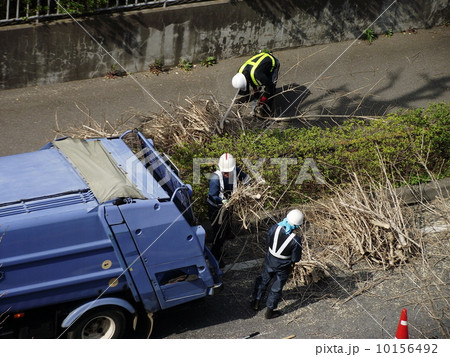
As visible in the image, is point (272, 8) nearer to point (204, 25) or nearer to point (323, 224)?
point (204, 25)

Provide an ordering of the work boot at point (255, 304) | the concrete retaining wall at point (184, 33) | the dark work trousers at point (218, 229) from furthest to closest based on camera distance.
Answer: the concrete retaining wall at point (184, 33), the dark work trousers at point (218, 229), the work boot at point (255, 304)

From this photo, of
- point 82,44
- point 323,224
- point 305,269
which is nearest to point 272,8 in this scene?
point 82,44

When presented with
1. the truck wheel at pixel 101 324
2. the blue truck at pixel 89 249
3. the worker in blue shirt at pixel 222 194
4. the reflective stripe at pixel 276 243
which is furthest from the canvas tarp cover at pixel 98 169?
the reflective stripe at pixel 276 243

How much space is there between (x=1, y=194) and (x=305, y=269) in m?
3.85

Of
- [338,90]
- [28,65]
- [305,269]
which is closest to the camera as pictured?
[305,269]

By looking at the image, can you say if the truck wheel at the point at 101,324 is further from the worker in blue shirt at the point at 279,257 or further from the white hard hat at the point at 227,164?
the white hard hat at the point at 227,164

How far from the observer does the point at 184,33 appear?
1220 centimetres

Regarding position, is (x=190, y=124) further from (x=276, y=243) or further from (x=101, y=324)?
(x=101, y=324)

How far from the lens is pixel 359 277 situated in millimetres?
7945

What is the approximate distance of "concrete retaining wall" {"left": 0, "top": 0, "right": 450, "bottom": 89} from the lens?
36.7 feet

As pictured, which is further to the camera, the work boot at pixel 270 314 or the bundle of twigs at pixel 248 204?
the bundle of twigs at pixel 248 204

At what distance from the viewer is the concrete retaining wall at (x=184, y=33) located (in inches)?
441

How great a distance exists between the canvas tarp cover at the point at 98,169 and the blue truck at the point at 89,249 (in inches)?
0.5

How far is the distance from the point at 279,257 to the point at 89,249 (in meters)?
2.23
